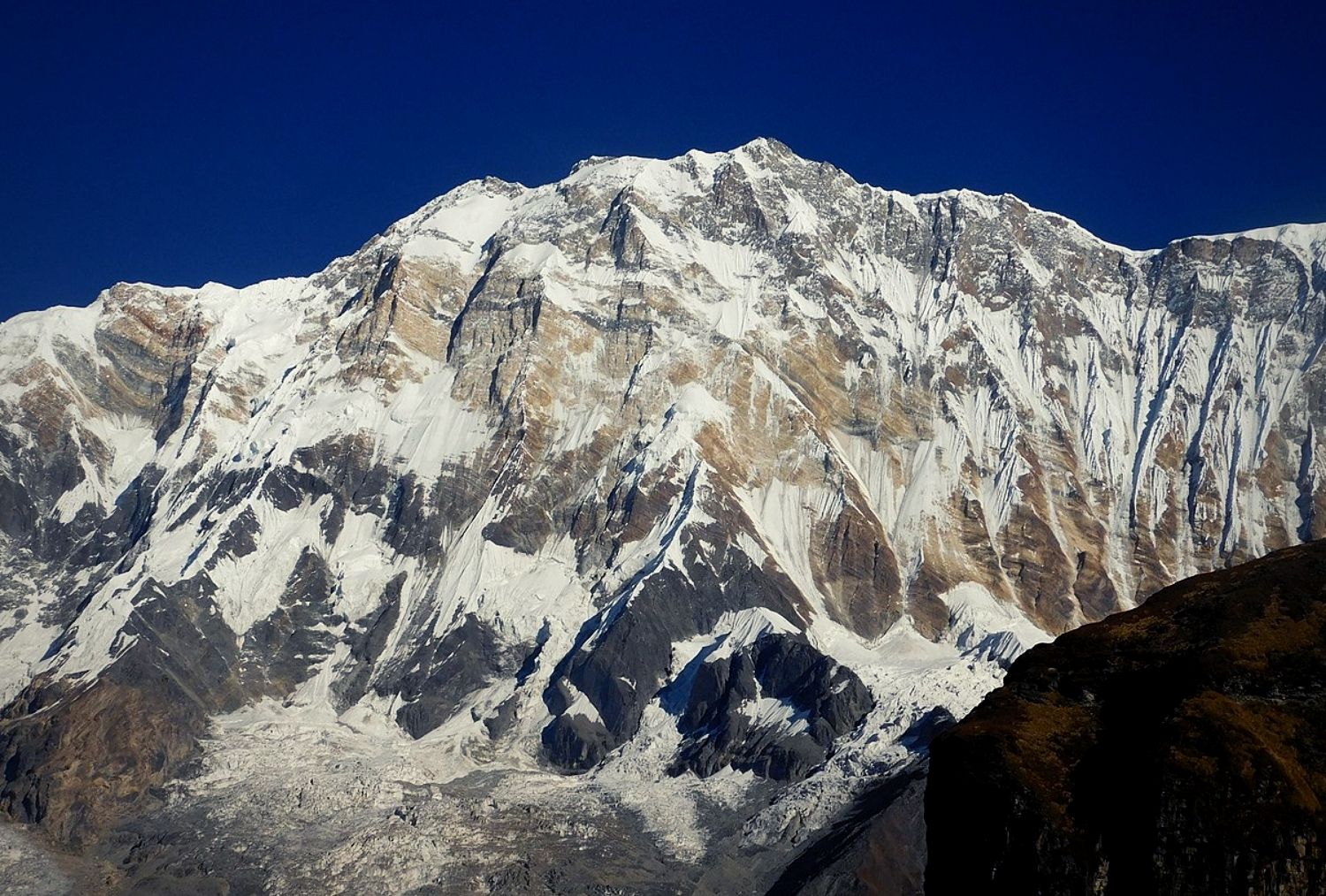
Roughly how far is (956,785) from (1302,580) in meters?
20.0

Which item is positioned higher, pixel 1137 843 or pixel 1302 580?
pixel 1302 580

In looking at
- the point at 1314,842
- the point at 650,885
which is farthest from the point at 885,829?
the point at 1314,842

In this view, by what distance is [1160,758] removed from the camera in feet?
206

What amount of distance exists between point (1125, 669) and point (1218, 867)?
12.7m

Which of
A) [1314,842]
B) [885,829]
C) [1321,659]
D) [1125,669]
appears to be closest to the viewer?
[1314,842]

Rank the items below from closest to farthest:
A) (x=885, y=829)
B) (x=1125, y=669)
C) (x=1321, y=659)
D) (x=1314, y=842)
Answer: (x=1314, y=842) < (x=1321, y=659) < (x=1125, y=669) < (x=885, y=829)

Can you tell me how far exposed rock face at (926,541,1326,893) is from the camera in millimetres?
60812

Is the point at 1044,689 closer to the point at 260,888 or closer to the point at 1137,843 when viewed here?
the point at 1137,843

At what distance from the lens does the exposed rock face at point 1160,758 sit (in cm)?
6081

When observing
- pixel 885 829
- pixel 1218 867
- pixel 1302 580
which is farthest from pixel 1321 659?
pixel 885 829

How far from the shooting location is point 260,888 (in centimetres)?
19775

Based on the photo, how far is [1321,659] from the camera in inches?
2618

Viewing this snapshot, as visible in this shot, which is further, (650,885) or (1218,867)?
(650,885)

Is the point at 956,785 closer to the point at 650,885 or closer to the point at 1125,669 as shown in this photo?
the point at 1125,669
